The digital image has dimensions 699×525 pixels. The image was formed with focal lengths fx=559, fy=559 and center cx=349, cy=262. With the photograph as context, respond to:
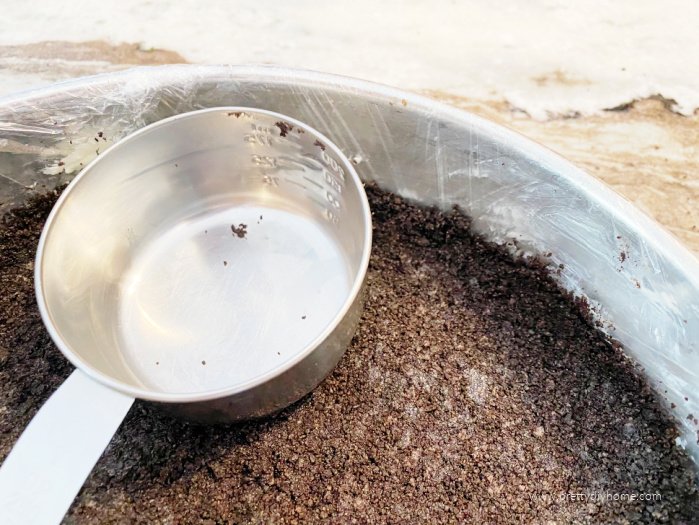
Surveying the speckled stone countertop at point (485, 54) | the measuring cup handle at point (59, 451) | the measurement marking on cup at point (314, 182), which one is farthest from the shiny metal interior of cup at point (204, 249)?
the speckled stone countertop at point (485, 54)

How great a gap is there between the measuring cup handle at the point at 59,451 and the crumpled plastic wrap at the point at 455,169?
0.44m

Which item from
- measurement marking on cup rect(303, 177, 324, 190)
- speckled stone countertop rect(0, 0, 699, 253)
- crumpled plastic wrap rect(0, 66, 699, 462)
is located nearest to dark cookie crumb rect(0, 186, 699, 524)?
crumpled plastic wrap rect(0, 66, 699, 462)

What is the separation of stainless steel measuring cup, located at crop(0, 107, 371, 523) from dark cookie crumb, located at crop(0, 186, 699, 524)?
0.23 ft

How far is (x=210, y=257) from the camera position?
2.79 ft

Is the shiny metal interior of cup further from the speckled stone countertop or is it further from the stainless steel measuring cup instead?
the speckled stone countertop

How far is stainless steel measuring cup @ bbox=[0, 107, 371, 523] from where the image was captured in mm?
689

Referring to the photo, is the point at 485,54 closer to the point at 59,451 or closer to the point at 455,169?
the point at 455,169

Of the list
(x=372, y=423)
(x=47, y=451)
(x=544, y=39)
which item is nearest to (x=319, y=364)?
(x=372, y=423)

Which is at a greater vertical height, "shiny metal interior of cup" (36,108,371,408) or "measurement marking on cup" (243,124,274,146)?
"measurement marking on cup" (243,124,274,146)

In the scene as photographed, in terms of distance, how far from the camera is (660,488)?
24.7 inches

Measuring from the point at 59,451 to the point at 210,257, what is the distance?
14.4 inches

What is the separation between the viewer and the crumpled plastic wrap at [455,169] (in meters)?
0.66

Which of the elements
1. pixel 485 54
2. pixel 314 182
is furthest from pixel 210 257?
pixel 485 54

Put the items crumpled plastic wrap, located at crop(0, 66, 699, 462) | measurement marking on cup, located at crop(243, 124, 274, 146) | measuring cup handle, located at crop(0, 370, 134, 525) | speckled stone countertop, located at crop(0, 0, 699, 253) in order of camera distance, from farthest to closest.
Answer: speckled stone countertop, located at crop(0, 0, 699, 253) < measurement marking on cup, located at crop(243, 124, 274, 146) < crumpled plastic wrap, located at crop(0, 66, 699, 462) < measuring cup handle, located at crop(0, 370, 134, 525)
